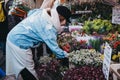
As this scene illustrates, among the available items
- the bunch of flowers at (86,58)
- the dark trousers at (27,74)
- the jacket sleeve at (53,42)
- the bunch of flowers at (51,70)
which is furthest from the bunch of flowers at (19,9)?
the bunch of flowers at (86,58)

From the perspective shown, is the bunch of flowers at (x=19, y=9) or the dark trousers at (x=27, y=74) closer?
the dark trousers at (x=27, y=74)

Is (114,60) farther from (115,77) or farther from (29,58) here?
(29,58)

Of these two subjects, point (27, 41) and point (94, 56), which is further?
point (27, 41)

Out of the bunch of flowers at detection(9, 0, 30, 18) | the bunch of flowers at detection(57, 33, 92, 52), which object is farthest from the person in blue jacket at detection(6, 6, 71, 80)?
the bunch of flowers at detection(9, 0, 30, 18)

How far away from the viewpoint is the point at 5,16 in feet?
26.9

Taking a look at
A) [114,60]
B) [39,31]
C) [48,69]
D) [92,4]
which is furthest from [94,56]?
[92,4]

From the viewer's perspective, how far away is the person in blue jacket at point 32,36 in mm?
4566

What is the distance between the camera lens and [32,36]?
190 inches

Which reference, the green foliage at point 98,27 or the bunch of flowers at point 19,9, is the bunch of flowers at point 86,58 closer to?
the green foliage at point 98,27

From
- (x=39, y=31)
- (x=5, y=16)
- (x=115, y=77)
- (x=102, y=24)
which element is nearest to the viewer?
(x=115, y=77)

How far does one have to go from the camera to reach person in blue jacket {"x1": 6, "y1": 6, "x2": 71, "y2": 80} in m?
4.57

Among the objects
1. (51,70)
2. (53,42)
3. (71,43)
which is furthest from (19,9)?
(51,70)

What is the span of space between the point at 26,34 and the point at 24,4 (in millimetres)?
2089

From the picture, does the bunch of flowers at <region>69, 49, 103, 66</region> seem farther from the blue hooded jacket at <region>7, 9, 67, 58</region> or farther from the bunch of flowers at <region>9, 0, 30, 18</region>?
the bunch of flowers at <region>9, 0, 30, 18</region>
